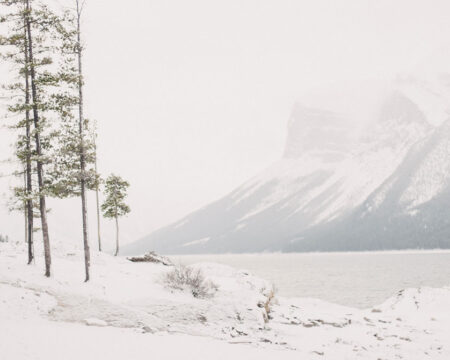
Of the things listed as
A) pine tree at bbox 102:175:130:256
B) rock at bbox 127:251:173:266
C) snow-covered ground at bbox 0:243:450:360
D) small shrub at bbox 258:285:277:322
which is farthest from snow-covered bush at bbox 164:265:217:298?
pine tree at bbox 102:175:130:256

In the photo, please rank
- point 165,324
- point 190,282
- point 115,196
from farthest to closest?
point 115,196
point 190,282
point 165,324

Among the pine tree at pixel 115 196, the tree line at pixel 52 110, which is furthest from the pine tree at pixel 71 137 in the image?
the pine tree at pixel 115 196

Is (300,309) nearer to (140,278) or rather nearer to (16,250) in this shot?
(140,278)

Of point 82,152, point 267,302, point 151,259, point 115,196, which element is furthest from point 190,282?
point 115,196

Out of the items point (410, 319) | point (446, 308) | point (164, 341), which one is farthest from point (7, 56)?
point (446, 308)

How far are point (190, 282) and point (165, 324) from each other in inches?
238

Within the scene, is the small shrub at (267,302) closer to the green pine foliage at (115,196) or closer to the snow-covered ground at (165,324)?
the snow-covered ground at (165,324)

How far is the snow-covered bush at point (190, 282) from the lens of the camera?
29.0 meters

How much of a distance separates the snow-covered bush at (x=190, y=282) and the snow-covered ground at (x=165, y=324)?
1.66 feet

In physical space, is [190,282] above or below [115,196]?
below

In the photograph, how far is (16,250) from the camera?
3653 centimetres

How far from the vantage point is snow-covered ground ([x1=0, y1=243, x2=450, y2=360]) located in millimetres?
18500

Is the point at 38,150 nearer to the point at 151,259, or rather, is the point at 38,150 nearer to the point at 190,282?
the point at 190,282

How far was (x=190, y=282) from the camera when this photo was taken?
2972 centimetres
